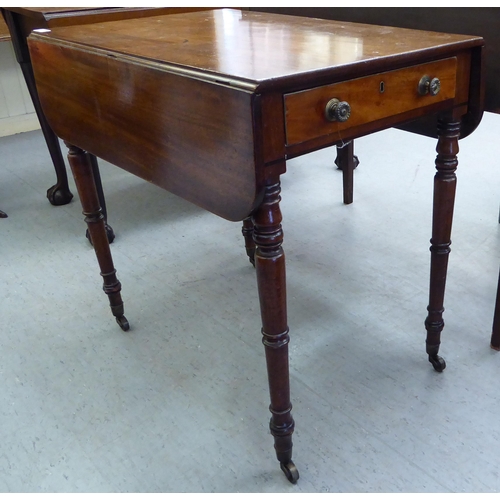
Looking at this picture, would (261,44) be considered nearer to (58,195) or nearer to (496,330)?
(496,330)

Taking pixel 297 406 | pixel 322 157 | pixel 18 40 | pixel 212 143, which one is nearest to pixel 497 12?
pixel 212 143

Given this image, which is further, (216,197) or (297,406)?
(297,406)

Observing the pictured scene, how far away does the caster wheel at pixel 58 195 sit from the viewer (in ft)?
7.47

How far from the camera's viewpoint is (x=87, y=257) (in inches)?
74.4

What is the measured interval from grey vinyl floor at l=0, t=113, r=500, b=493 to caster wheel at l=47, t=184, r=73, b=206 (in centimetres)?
5

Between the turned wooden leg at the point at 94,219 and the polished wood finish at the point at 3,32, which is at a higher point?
the polished wood finish at the point at 3,32

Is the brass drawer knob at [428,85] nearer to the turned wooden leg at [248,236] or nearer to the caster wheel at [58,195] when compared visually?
the turned wooden leg at [248,236]

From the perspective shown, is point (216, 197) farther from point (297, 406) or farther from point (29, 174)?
point (29, 174)

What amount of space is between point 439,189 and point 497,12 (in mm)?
519

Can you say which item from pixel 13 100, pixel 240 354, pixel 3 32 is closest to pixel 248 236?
pixel 240 354

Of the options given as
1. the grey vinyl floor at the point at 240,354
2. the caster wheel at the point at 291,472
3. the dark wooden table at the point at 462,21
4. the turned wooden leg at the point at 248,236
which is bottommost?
the grey vinyl floor at the point at 240,354

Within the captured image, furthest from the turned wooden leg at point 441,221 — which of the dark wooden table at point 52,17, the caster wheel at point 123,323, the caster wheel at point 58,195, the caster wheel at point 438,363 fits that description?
the caster wheel at point 58,195

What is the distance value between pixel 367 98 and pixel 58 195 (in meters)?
1.72

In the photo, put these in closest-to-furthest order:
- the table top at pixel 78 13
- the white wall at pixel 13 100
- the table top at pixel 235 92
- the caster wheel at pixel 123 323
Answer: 1. the table top at pixel 235 92
2. the caster wheel at pixel 123 323
3. the table top at pixel 78 13
4. the white wall at pixel 13 100
